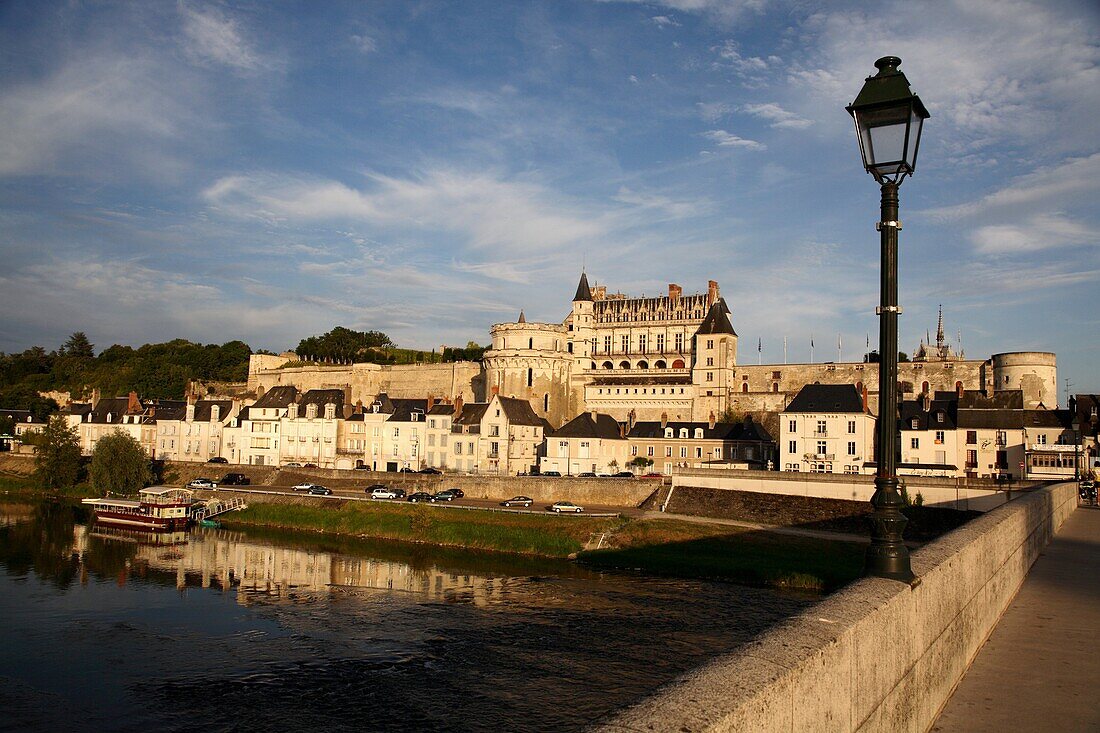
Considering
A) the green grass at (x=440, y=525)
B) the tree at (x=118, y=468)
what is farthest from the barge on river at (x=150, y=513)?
the tree at (x=118, y=468)

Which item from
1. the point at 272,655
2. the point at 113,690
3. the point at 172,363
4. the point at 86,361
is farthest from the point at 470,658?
the point at 86,361

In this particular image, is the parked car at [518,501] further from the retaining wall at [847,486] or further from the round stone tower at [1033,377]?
the round stone tower at [1033,377]

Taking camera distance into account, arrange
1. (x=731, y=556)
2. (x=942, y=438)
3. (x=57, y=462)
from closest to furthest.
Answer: (x=731, y=556), (x=942, y=438), (x=57, y=462)

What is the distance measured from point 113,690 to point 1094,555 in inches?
658

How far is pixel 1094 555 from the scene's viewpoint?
12016 mm

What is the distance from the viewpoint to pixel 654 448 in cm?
4859

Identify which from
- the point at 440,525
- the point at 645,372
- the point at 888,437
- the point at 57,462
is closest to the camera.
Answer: the point at 888,437

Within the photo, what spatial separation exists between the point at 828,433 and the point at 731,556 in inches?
569

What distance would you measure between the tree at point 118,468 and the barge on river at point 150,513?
178 inches

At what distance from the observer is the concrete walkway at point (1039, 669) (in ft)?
17.1

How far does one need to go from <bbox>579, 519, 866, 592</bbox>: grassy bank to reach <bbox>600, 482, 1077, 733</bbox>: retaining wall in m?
19.2

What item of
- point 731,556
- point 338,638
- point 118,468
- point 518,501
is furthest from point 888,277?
point 118,468

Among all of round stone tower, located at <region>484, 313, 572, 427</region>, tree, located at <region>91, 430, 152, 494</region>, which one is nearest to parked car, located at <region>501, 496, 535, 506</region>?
round stone tower, located at <region>484, 313, 572, 427</region>

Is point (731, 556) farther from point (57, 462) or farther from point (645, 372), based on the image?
point (57, 462)
